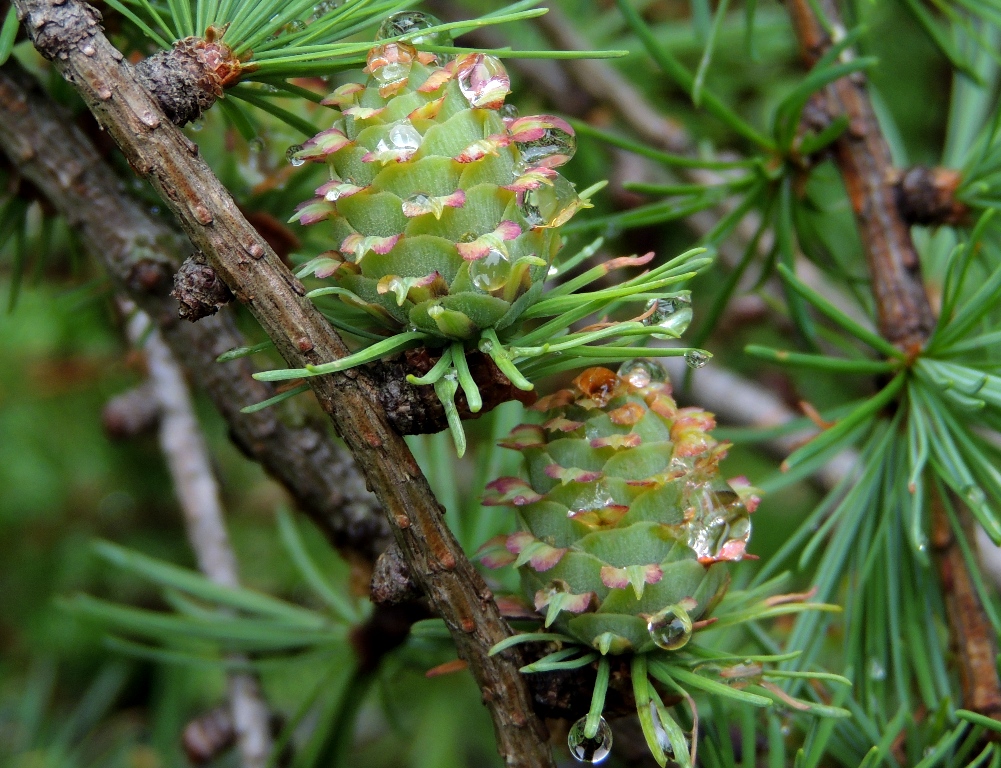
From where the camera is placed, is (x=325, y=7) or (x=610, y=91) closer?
(x=325, y=7)

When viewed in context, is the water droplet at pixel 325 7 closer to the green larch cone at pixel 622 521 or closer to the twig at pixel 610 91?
the green larch cone at pixel 622 521

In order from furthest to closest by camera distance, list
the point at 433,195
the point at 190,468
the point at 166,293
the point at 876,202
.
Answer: the point at 190,468 < the point at 876,202 < the point at 166,293 < the point at 433,195

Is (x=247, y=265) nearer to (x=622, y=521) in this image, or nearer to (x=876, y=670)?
(x=622, y=521)

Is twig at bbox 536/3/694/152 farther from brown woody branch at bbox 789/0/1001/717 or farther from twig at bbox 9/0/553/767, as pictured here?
twig at bbox 9/0/553/767

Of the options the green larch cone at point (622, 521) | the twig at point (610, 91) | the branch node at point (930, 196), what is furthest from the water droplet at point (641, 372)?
the twig at point (610, 91)

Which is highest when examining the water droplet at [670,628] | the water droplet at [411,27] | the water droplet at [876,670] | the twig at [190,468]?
the water droplet at [411,27]

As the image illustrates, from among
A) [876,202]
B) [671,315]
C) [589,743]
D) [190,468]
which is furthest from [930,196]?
[190,468]
